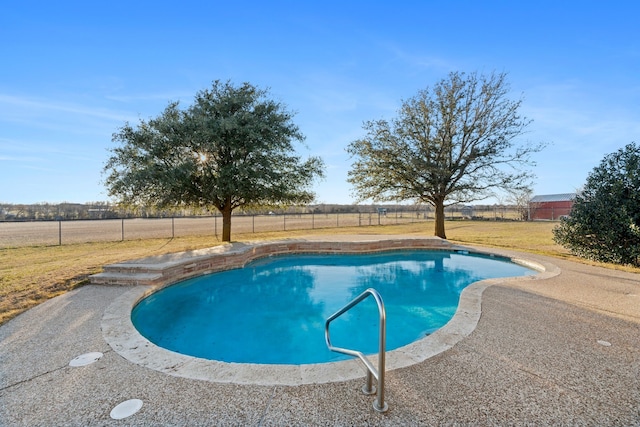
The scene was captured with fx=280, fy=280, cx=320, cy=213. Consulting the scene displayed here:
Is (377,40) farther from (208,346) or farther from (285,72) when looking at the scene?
(208,346)

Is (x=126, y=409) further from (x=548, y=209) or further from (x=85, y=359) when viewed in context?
(x=548, y=209)

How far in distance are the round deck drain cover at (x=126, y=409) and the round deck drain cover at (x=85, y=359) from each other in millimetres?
999

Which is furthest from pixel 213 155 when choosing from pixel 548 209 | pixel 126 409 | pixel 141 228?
pixel 548 209

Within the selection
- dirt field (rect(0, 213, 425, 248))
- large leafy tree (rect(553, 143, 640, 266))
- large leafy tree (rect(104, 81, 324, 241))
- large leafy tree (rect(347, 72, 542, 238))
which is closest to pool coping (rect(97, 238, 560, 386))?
large leafy tree (rect(553, 143, 640, 266))

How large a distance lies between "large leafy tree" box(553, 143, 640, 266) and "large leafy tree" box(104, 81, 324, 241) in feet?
31.4

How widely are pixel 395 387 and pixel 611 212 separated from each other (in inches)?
361

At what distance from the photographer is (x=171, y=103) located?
11266 mm

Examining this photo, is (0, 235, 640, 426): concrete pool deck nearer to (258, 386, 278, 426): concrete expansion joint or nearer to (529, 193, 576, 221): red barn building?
(258, 386, 278, 426): concrete expansion joint

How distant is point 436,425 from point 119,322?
3.93 m

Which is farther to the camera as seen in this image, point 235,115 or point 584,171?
point 235,115

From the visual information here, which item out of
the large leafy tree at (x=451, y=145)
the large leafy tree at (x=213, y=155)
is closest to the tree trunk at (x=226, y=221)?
the large leafy tree at (x=213, y=155)

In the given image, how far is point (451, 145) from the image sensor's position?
13.4m

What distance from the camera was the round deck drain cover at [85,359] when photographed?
274cm

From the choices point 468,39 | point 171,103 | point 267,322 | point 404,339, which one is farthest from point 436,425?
point 171,103
